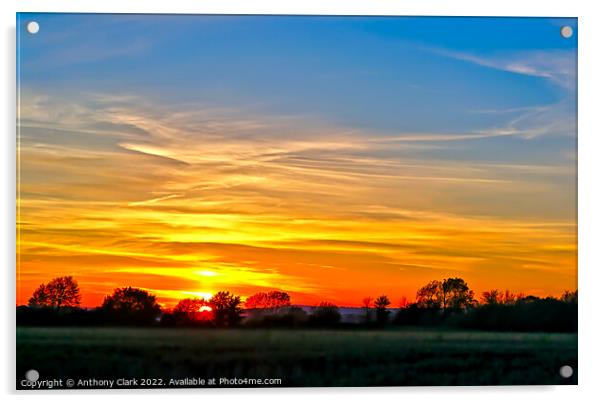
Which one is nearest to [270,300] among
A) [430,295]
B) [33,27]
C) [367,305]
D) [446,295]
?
[367,305]

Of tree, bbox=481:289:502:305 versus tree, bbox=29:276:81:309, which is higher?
tree, bbox=481:289:502:305

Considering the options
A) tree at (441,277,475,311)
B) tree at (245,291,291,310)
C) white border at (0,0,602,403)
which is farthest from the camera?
tree at (441,277,475,311)

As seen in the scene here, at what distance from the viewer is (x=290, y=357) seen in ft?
20.8

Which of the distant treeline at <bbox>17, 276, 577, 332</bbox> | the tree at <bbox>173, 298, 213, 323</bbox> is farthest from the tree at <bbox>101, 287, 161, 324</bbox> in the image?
the tree at <bbox>173, 298, 213, 323</bbox>

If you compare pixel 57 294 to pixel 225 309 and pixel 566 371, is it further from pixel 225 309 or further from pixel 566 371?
pixel 566 371

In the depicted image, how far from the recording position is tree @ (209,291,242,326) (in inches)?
249

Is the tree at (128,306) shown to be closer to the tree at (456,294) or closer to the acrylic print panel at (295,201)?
the acrylic print panel at (295,201)

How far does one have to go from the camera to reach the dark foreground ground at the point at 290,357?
624 cm

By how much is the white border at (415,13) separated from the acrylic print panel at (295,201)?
0.07 m

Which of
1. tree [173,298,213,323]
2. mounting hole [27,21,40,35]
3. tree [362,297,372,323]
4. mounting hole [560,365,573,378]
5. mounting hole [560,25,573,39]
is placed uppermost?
mounting hole [560,25,573,39]

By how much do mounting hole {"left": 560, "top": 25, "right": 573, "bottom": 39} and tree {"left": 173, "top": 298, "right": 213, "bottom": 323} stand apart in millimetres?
2965

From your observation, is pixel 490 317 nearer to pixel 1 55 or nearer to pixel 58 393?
pixel 58 393

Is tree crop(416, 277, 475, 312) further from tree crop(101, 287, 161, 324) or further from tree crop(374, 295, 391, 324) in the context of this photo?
tree crop(101, 287, 161, 324)

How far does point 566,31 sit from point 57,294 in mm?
3770
